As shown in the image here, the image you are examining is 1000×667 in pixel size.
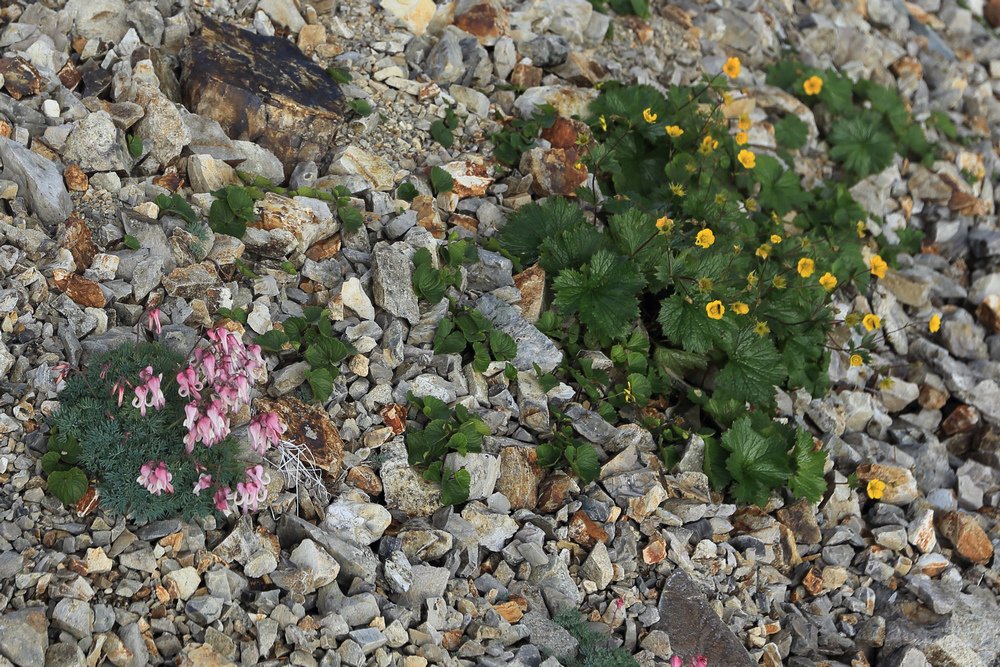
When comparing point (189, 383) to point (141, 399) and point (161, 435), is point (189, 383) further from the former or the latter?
point (161, 435)

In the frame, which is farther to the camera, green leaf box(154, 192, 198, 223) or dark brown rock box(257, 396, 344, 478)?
green leaf box(154, 192, 198, 223)

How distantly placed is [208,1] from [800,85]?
5041mm

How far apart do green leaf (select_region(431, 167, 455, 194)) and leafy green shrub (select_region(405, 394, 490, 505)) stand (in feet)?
5.35

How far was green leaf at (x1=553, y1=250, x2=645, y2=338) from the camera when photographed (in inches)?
221

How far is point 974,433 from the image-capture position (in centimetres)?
671

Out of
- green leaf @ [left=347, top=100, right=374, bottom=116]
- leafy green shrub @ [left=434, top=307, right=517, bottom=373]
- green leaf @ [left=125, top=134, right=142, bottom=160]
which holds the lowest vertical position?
leafy green shrub @ [left=434, top=307, right=517, bottom=373]

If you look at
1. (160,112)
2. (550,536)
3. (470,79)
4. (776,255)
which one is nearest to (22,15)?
(160,112)

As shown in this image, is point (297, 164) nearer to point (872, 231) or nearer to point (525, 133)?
point (525, 133)

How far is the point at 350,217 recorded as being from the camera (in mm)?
5516

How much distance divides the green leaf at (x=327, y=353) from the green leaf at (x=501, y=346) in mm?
835

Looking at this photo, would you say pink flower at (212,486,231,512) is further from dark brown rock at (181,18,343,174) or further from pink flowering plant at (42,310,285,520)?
dark brown rock at (181,18,343,174)

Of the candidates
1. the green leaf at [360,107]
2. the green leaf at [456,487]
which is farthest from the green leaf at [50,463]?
the green leaf at [360,107]

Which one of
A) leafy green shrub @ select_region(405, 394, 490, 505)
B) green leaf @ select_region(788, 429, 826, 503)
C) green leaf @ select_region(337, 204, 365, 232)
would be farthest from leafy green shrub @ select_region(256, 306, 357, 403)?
green leaf @ select_region(788, 429, 826, 503)

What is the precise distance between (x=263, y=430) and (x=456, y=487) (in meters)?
1.04
